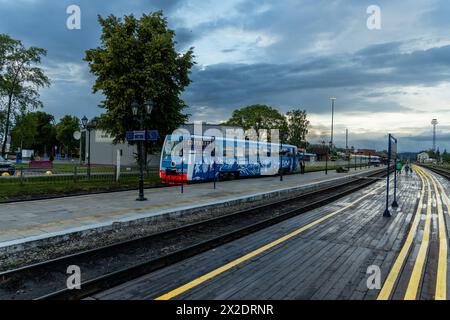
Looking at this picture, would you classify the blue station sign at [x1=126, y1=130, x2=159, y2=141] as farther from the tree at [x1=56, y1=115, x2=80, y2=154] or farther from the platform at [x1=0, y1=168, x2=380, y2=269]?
the tree at [x1=56, y1=115, x2=80, y2=154]

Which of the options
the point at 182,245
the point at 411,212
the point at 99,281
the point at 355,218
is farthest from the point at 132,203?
the point at 411,212

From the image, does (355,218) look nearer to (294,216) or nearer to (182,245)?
(294,216)

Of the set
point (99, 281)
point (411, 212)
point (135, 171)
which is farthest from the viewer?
point (135, 171)

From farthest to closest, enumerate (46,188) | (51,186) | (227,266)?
(51,186) → (46,188) → (227,266)

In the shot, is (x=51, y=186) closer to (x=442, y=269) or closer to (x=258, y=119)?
(x=442, y=269)

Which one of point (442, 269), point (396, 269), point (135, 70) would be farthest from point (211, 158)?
point (442, 269)

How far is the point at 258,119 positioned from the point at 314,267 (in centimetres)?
5877

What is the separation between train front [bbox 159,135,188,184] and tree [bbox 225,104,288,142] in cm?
4279

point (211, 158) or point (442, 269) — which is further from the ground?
point (211, 158)

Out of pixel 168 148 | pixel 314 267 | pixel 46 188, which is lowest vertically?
pixel 314 267

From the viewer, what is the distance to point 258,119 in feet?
206

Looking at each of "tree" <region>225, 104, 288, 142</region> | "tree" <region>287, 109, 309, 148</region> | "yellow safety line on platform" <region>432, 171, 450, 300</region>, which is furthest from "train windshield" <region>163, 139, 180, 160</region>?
"tree" <region>287, 109, 309, 148</region>

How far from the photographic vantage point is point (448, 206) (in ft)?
42.0
